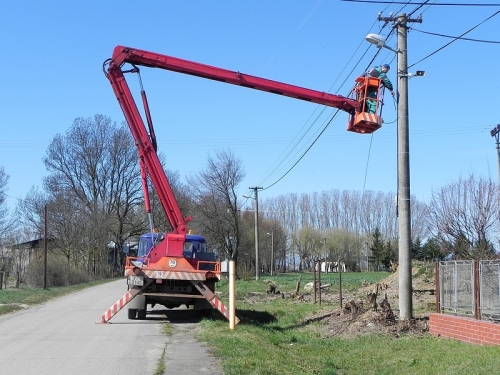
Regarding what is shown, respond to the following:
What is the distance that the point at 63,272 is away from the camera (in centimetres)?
4769

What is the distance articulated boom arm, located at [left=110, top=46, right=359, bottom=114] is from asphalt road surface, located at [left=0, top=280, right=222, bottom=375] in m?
6.75

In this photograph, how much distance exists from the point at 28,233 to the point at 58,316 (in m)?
52.5

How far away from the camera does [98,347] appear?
12656mm

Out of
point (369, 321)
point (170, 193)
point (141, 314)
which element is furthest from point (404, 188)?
point (141, 314)

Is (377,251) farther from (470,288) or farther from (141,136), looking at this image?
(470,288)

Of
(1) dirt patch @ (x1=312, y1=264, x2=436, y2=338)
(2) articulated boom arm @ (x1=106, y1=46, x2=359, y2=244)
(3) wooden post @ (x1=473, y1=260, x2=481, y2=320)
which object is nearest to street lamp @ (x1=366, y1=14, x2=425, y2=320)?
(1) dirt patch @ (x1=312, y1=264, x2=436, y2=338)

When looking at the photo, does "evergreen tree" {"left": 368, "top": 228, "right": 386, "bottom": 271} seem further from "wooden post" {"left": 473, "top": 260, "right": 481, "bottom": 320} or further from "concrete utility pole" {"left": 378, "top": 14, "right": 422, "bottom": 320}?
"wooden post" {"left": 473, "top": 260, "right": 481, "bottom": 320}

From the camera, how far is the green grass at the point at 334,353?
394 inches

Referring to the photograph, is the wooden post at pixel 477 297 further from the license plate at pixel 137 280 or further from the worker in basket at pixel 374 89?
the license plate at pixel 137 280

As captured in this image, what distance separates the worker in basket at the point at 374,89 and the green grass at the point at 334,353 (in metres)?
5.93

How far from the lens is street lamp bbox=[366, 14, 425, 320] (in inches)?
623

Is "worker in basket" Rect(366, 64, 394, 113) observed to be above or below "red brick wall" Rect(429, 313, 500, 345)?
above

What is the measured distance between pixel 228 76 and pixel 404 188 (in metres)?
5.57

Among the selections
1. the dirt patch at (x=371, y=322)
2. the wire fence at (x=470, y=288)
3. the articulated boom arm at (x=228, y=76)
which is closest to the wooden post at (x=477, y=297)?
the wire fence at (x=470, y=288)
